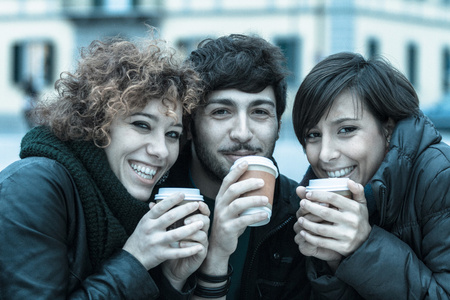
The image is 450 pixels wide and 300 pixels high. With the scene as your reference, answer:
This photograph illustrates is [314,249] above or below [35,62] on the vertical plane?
above

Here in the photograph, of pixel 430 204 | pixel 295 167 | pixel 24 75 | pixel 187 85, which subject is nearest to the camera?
pixel 430 204

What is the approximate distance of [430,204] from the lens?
7.18 ft

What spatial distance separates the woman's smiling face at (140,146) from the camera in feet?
7.88

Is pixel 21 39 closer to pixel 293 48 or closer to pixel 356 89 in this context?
pixel 293 48

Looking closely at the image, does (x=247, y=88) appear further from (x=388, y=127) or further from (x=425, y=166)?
(x=425, y=166)

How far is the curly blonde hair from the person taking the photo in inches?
91.7

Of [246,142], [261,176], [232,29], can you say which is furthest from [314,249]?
[232,29]

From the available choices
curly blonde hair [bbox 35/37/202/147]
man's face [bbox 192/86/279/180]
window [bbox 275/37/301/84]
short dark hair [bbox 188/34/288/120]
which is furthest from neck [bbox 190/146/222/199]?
window [bbox 275/37/301/84]

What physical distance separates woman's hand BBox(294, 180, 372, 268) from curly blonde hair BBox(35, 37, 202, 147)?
0.81 meters

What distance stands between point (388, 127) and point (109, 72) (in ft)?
4.70

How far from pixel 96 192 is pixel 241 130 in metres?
0.90

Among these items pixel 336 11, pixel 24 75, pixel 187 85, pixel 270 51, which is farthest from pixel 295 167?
pixel 24 75

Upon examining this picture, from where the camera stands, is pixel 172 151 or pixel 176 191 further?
pixel 172 151

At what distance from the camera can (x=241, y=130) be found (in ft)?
9.17
